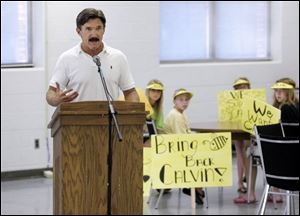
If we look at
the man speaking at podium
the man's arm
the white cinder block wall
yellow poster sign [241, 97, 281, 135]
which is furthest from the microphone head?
the white cinder block wall

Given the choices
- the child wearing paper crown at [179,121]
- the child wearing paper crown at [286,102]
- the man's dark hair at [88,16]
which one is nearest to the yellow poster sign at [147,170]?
the child wearing paper crown at [179,121]

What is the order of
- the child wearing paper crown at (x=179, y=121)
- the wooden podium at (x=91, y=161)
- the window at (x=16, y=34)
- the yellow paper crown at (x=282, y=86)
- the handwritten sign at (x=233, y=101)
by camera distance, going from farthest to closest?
the window at (x=16, y=34) < the handwritten sign at (x=233, y=101) < the child wearing paper crown at (x=179, y=121) < the yellow paper crown at (x=282, y=86) < the wooden podium at (x=91, y=161)

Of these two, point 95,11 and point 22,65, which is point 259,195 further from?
point 95,11

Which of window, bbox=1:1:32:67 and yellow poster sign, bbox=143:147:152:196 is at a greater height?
window, bbox=1:1:32:67

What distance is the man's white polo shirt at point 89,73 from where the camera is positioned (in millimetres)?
3703

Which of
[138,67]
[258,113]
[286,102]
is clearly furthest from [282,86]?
[138,67]

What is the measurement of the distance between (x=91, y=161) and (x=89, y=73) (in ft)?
1.88

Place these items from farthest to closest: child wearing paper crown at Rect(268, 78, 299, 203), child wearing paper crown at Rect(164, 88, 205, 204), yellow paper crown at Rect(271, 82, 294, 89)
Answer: child wearing paper crown at Rect(164, 88, 205, 204), yellow paper crown at Rect(271, 82, 294, 89), child wearing paper crown at Rect(268, 78, 299, 203)

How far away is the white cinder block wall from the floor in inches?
29.3

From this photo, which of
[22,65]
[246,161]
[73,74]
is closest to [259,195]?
[246,161]

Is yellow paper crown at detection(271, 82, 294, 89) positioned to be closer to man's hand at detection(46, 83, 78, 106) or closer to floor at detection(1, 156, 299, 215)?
floor at detection(1, 156, 299, 215)

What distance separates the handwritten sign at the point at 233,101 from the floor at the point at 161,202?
0.83 m

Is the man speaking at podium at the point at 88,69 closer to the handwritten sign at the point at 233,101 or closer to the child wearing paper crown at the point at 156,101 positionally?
the child wearing paper crown at the point at 156,101

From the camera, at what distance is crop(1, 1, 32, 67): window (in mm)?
9328
